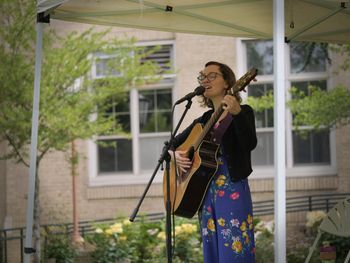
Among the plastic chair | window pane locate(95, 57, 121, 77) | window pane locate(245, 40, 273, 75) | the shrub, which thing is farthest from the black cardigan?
window pane locate(245, 40, 273, 75)

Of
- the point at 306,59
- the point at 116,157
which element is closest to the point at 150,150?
the point at 116,157

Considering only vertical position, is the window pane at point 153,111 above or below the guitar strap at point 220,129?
above

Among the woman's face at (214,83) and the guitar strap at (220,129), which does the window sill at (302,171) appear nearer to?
the woman's face at (214,83)

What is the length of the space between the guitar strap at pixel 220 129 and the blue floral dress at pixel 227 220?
127 millimetres

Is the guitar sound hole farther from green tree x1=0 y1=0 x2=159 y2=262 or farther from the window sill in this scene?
the window sill

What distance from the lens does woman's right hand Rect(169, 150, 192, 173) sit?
4368mm

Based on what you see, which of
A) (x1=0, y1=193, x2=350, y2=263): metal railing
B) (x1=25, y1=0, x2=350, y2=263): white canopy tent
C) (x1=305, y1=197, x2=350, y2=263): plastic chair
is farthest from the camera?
(x1=0, y1=193, x2=350, y2=263): metal railing

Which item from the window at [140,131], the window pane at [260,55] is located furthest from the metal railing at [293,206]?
the window pane at [260,55]

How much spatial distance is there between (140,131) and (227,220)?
22.2 feet

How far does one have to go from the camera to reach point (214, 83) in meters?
4.41

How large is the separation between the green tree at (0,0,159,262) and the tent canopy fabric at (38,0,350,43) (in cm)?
228

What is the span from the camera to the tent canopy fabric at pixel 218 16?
Answer: 518cm

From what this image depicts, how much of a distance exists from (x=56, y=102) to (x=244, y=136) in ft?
13.9

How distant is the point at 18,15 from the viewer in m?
7.62
